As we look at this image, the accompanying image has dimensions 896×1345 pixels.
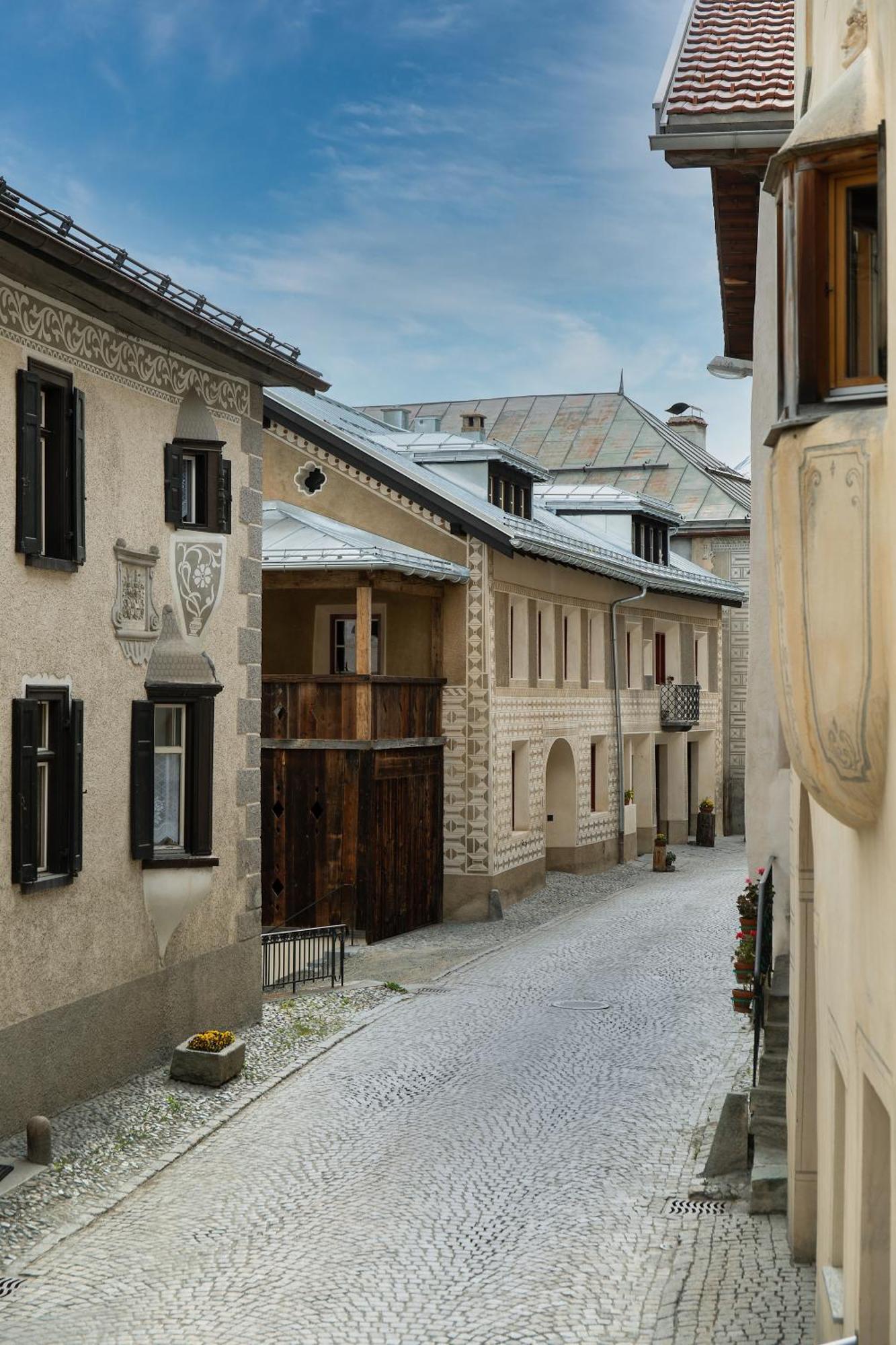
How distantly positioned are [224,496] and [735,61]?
6.72 m

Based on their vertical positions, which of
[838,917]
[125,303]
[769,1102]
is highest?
[125,303]

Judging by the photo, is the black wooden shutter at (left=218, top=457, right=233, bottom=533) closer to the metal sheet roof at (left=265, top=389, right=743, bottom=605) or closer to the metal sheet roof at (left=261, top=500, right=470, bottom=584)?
the metal sheet roof at (left=261, top=500, right=470, bottom=584)

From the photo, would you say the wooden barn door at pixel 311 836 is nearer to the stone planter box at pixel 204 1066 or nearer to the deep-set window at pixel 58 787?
the stone planter box at pixel 204 1066

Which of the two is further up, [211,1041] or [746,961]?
[746,961]

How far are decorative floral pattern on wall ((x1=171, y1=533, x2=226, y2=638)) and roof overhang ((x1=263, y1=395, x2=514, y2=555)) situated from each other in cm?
979

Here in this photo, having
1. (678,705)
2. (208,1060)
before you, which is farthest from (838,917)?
(678,705)

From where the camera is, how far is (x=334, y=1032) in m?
17.4

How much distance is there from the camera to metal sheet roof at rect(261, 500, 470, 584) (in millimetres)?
23188

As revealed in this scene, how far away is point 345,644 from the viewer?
26594mm

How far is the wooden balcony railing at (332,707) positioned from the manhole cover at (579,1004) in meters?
6.18

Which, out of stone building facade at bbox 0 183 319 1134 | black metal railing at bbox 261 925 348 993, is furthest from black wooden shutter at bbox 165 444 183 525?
black metal railing at bbox 261 925 348 993

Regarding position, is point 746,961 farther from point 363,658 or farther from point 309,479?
point 309,479

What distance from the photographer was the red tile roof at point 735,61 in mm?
11500

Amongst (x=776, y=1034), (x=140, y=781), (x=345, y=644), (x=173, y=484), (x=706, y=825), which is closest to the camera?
(x=776, y=1034)
